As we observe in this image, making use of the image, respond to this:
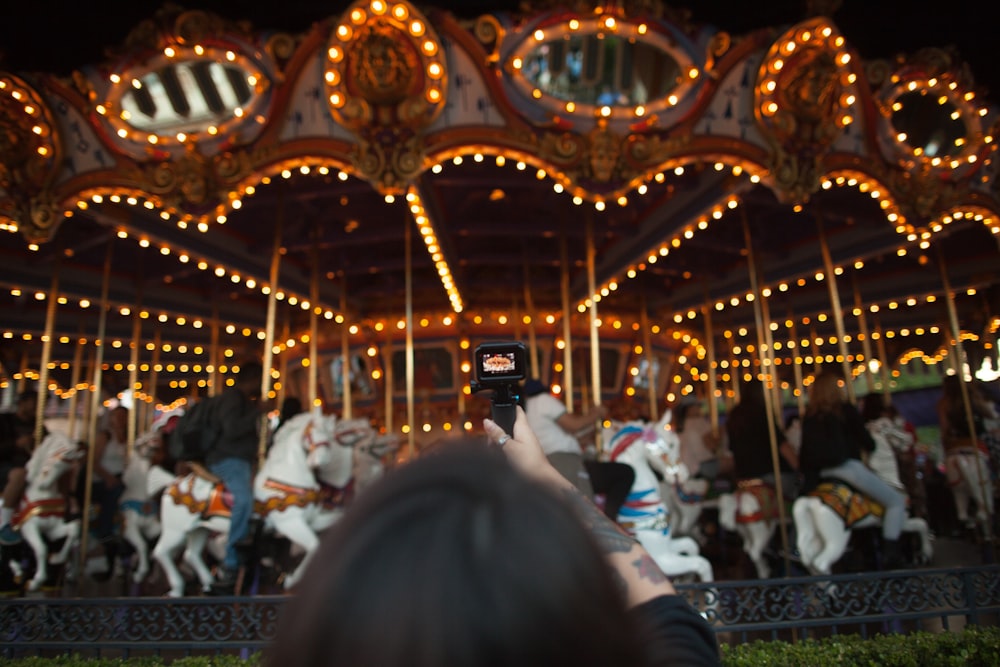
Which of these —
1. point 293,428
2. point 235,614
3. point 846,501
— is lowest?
point 235,614

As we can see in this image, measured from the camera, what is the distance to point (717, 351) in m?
16.9

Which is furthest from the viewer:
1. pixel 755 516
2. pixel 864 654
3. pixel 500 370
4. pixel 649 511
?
pixel 755 516

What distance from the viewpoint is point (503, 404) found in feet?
4.66

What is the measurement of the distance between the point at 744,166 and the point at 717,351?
1063 centimetres

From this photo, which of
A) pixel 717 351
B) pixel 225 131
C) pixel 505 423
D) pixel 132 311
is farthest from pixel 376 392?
pixel 505 423

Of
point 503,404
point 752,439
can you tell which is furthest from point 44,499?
point 503,404

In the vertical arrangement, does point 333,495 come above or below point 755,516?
above

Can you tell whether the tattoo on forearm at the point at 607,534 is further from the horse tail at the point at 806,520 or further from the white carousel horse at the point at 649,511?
the horse tail at the point at 806,520

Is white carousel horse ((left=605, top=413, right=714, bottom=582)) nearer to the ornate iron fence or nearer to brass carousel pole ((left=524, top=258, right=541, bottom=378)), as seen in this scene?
the ornate iron fence

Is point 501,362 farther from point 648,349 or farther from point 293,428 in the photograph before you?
point 648,349

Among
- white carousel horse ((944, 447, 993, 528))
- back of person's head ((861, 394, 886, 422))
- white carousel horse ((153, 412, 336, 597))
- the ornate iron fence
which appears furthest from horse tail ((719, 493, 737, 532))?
white carousel horse ((153, 412, 336, 597))

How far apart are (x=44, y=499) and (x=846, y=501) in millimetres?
7145

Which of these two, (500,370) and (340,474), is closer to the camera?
(500,370)

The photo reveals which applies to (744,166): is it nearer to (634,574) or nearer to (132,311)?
(634,574)
